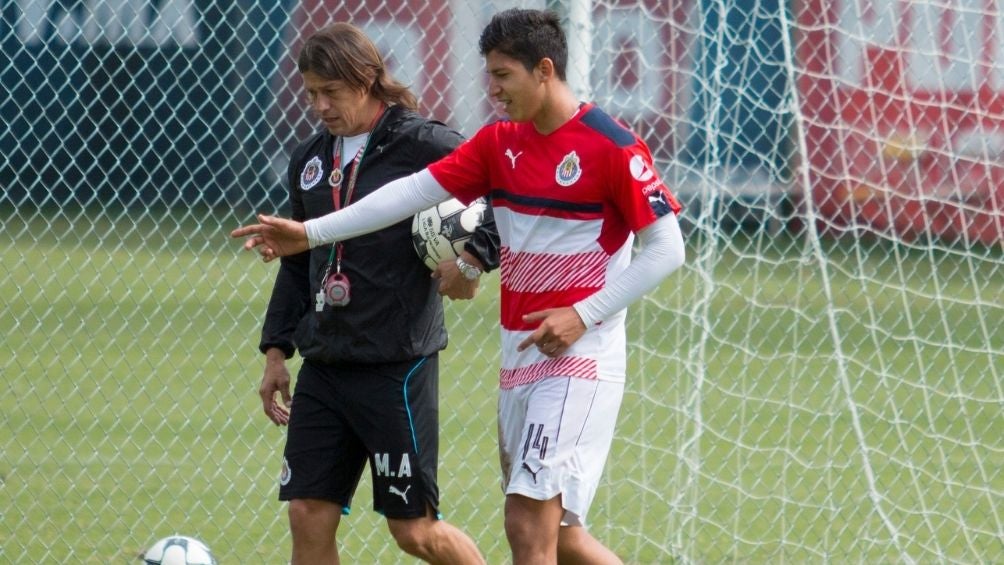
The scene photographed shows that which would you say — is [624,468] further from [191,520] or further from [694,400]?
[191,520]

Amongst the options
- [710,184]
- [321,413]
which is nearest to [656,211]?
[321,413]

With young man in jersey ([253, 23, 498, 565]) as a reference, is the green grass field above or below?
below

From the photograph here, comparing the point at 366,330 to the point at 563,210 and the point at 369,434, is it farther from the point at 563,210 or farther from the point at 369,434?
the point at 563,210

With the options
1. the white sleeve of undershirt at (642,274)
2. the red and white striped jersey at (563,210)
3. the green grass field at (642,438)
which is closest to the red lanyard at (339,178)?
the red and white striped jersey at (563,210)

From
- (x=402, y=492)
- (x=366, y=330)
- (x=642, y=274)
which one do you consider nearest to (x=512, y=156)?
(x=642, y=274)

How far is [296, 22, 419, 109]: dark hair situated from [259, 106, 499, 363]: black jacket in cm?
10

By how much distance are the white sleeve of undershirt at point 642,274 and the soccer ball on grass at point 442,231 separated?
0.53 m

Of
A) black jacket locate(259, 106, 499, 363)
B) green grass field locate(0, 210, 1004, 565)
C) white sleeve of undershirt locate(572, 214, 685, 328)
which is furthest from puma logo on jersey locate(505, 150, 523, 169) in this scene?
green grass field locate(0, 210, 1004, 565)

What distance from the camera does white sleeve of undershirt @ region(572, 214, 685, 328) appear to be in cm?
372

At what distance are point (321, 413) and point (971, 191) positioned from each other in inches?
248

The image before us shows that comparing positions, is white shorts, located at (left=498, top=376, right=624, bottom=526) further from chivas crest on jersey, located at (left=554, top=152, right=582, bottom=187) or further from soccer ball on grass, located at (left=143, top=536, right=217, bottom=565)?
soccer ball on grass, located at (left=143, top=536, right=217, bottom=565)

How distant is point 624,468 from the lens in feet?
22.7

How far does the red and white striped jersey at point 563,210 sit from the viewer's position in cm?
375

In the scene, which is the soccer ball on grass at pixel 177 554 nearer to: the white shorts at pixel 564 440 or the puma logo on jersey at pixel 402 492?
the puma logo on jersey at pixel 402 492
